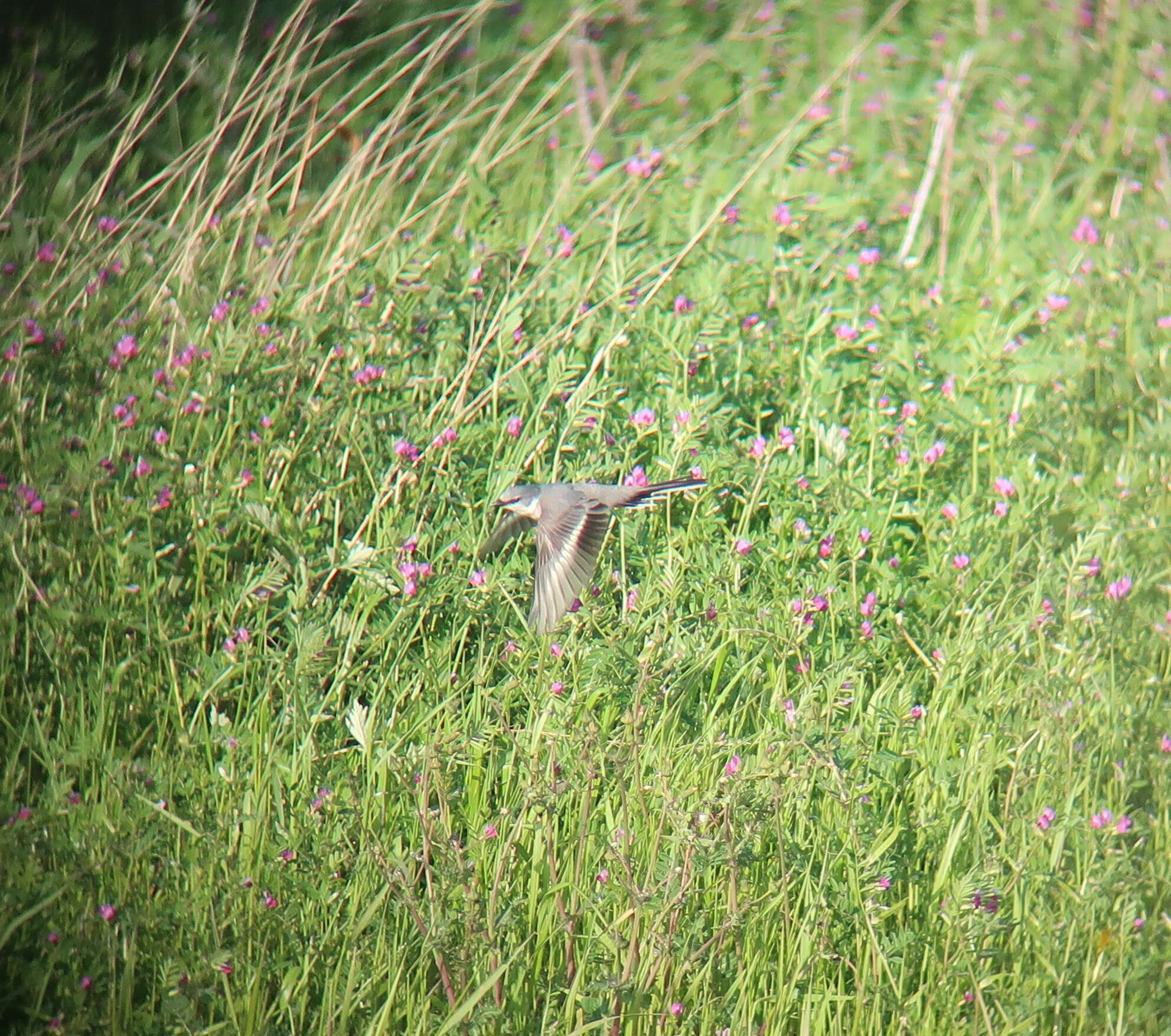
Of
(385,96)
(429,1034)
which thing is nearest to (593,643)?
(429,1034)

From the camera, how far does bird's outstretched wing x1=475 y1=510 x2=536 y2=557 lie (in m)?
3.06

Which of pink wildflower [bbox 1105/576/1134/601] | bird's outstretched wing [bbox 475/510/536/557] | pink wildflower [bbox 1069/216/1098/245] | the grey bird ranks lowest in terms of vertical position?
pink wildflower [bbox 1105/576/1134/601]

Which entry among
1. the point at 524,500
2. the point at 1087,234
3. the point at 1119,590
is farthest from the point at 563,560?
the point at 1087,234

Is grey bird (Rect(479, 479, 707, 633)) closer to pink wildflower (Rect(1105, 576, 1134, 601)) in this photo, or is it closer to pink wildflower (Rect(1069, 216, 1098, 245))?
pink wildflower (Rect(1105, 576, 1134, 601))

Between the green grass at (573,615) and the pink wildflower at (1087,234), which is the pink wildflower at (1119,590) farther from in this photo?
the pink wildflower at (1087,234)

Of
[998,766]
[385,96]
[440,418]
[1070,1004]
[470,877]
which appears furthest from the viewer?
[385,96]

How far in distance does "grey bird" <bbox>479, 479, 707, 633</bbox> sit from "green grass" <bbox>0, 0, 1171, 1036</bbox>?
8 centimetres

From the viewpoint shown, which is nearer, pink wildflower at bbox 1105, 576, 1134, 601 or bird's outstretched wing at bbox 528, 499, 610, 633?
bird's outstretched wing at bbox 528, 499, 610, 633

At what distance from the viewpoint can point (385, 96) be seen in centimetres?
542

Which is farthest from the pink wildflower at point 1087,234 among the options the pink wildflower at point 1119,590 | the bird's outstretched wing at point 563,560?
the bird's outstretched wing at point 563,560

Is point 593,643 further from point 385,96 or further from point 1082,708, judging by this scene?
point 385,96

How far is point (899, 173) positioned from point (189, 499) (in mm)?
3398

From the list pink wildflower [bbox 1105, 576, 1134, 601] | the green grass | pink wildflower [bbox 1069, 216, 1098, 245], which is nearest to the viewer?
the green grass

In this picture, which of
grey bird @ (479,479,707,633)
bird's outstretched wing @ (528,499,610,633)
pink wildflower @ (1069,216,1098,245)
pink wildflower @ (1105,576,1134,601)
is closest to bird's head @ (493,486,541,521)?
grey bird @ (479,479,707,633)
